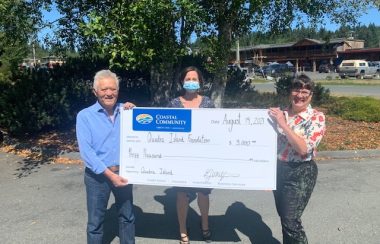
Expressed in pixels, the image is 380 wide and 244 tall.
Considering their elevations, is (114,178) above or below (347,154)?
above

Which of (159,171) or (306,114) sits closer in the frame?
(306,114)

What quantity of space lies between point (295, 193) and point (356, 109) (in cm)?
947

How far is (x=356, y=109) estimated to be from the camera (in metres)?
12.3

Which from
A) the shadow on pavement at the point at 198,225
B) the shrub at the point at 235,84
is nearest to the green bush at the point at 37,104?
the shadow on pavement at the point at 198,225

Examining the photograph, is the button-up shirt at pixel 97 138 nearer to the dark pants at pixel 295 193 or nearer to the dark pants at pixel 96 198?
the dark pants at pixel 96 198

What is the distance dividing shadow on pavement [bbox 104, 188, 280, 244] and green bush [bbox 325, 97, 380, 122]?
6.98 metres

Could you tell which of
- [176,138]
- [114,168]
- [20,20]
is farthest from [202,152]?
[20,20]

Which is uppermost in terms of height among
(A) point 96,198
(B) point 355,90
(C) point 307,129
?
(C) point 307,129

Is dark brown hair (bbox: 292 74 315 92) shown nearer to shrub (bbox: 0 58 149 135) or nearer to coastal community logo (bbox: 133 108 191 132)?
coastal community logo (bbox: 133 108 191 132)

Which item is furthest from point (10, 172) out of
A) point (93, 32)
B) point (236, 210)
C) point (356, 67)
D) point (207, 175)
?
point (356, 67)

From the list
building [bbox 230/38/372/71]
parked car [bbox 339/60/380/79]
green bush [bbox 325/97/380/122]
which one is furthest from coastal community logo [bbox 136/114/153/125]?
building [bbox 230/38/372/71]

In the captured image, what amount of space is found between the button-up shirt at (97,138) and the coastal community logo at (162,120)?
0.28 metres

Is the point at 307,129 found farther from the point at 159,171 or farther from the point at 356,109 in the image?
the point at 356,109

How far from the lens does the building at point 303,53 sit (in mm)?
80250
